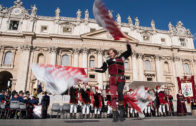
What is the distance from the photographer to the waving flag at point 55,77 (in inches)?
186

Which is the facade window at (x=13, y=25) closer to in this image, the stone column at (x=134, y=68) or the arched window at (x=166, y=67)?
the stone column at (x=134, y=68)

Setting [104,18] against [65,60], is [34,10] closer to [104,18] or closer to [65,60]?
[65,60]

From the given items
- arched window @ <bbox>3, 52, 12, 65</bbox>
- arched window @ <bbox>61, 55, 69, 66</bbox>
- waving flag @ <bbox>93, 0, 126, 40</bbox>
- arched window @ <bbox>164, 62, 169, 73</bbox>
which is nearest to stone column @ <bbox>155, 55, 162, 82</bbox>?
arched window @ <bbox>164, 62, 169, 73</bbox>

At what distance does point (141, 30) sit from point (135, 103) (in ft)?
92.5

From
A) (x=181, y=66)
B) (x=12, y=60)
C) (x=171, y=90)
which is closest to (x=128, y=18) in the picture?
(x=181, y=66)

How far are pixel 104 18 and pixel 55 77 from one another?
8.49ft

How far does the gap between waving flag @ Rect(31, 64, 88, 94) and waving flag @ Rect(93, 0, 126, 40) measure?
2352mm

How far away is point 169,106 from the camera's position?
429 inches

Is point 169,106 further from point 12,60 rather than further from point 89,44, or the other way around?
point 12,60

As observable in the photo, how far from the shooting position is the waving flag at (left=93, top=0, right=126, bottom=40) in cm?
357

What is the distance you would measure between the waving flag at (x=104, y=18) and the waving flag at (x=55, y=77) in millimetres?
2352

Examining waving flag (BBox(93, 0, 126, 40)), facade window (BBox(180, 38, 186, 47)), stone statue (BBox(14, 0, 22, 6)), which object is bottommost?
waving flag (BBox(93, 0, 126, 40))

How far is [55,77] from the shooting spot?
492cm

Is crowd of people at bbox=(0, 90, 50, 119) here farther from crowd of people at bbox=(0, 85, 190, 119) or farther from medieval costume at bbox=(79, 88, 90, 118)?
medieval costume at bbox=(79, 88, 90, 118)
